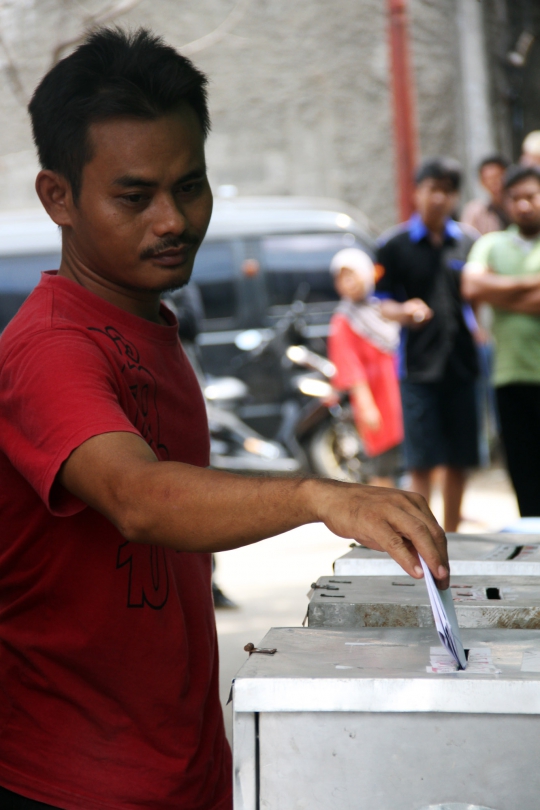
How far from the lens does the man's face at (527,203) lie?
177 inches

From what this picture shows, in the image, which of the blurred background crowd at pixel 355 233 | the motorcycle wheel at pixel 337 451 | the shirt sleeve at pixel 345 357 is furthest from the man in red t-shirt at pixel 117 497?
the motorcycle wheel at pixel 337 451

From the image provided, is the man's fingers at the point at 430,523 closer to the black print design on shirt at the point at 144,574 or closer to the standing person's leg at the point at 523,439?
the black print design on shirt at the point at 144,574

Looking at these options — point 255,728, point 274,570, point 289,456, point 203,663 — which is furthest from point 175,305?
point 255,728

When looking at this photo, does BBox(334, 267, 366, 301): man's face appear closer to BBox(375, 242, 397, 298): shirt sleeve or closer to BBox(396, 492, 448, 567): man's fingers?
BBox(375, 242, 397, 298): shirt sleeve

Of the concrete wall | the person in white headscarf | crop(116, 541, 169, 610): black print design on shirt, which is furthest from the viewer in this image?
the concrete wall

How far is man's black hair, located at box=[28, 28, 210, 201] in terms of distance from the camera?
4.46ft

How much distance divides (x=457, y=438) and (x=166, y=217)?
3.76m

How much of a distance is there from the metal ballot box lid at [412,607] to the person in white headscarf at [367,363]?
459cm

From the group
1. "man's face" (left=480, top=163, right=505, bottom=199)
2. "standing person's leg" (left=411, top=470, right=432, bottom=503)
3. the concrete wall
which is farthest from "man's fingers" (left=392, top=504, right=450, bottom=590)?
the concrete wall

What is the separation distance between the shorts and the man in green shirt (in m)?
0.51

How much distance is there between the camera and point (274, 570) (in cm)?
560

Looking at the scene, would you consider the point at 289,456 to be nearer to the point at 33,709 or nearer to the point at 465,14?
the point at 465,14

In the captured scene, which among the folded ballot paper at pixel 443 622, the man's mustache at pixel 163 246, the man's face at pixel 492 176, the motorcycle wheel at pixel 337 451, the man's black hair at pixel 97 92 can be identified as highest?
the man's black hair at pixel 97 92

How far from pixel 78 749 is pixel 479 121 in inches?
393
